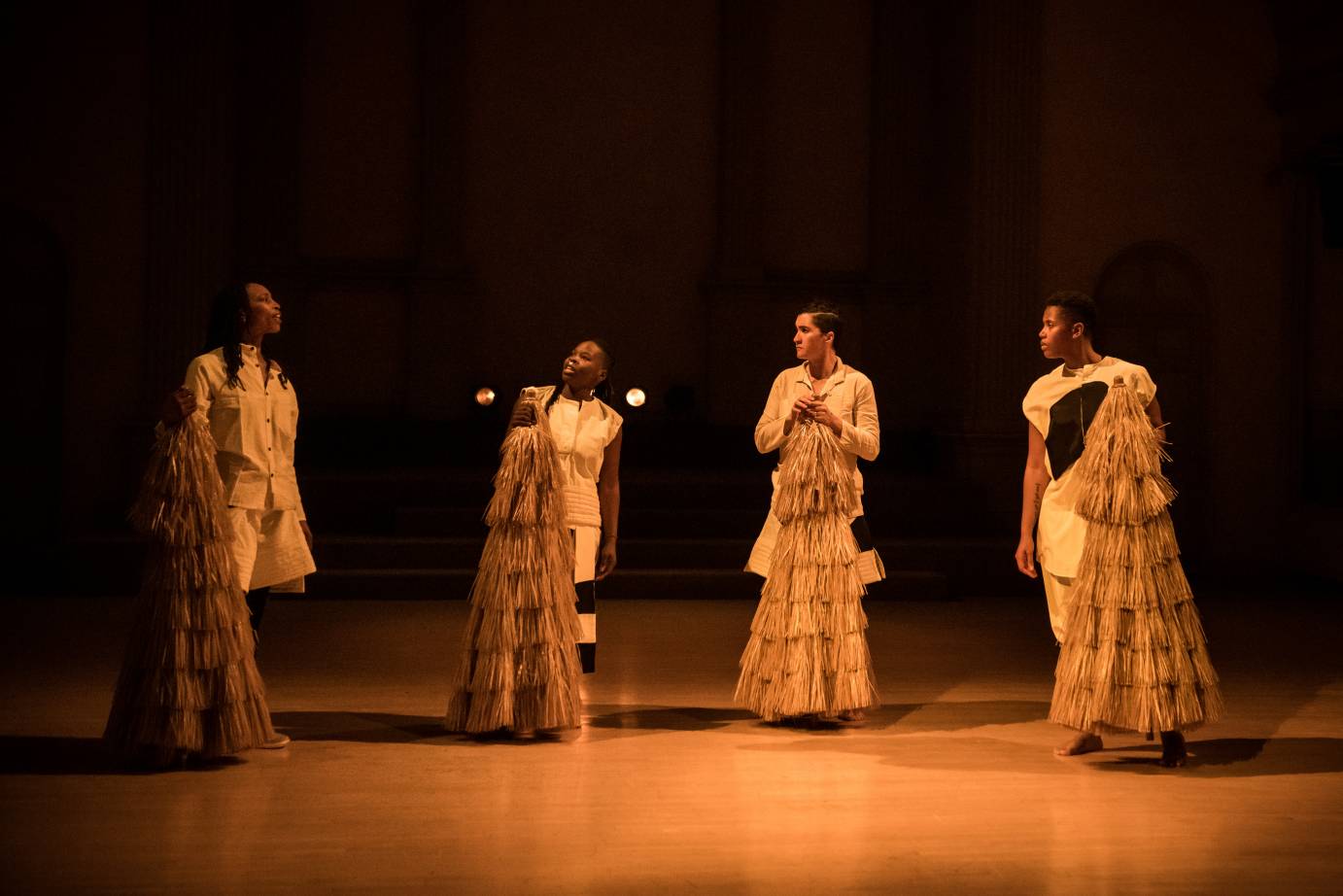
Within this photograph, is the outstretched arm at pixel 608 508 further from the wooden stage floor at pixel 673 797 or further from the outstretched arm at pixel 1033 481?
the outstretched arm at pixel 1033 481

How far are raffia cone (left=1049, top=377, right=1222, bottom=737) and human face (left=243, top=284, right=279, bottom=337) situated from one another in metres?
2.74

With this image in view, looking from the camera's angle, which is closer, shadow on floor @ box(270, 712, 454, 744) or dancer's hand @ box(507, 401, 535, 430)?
shadow on floor @ box(270, 712, 454, 744)

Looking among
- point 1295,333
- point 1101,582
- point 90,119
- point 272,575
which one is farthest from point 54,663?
point 1295,333

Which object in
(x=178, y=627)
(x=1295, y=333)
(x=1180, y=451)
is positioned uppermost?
(x=1295, y=333)

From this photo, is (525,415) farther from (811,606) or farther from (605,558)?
(811,606)

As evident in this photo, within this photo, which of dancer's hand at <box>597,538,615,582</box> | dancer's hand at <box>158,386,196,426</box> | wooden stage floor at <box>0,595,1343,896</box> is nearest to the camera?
wooden stage floor at <box>0,595,1343,896</box>

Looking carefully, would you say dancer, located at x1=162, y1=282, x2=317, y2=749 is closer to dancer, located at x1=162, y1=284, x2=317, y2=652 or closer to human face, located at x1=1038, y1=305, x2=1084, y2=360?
dancer, located at x1=162, y1=284, x2=317, y2=652

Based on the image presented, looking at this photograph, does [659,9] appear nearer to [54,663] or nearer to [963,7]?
[963,7]

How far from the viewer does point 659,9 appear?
12.2m

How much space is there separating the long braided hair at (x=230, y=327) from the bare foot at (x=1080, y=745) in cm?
296

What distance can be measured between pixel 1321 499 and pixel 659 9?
607 centimetres

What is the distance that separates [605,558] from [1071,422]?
1722 mm

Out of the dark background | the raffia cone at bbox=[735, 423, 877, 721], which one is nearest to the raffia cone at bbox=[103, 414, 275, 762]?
the raffia cone at bbox=[735, 423, 877, 721]

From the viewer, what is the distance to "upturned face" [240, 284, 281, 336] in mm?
5266
